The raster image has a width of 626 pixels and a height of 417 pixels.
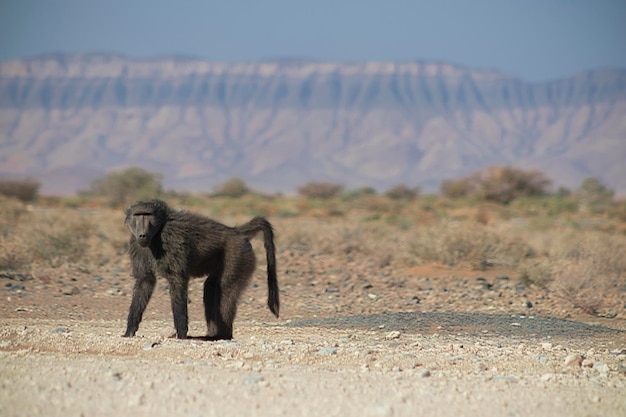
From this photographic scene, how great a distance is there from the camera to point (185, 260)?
989 cm

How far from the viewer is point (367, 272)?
1992cm

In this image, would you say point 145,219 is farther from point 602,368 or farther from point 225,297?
point 602,368

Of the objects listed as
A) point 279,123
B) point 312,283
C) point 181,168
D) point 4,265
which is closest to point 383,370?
point 312,283

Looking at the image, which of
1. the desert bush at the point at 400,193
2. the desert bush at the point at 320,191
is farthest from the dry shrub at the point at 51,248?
the desert bush at the point at 320,191

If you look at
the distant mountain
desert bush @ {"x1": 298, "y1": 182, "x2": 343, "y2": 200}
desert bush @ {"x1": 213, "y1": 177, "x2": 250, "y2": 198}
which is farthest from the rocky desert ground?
the distant mountain

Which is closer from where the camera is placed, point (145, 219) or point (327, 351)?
point (327, 351)

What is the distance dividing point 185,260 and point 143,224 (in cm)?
64

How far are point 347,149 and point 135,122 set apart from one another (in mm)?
51442

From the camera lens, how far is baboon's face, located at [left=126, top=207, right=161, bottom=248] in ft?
31.5

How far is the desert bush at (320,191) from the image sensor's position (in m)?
71.1

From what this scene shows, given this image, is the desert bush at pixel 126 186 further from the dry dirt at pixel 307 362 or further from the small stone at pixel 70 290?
the dry dirt at pixel 307 362

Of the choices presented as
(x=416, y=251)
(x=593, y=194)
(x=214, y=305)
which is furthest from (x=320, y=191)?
(x=214, y=305)

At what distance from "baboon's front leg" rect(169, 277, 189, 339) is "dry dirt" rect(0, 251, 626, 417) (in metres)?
0.40

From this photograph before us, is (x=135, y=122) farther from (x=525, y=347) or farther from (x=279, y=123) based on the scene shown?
(x=525, y=347)
